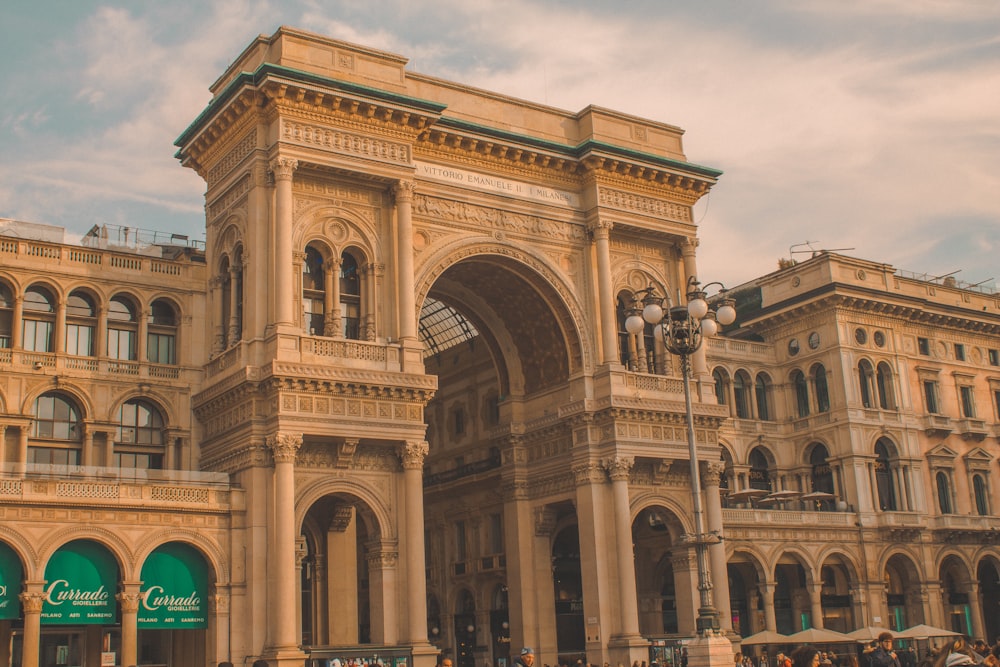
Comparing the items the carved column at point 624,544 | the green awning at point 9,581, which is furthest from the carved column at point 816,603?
the green awning at point 9,581

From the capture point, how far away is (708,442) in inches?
1800

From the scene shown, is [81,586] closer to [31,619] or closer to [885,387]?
[31,619]

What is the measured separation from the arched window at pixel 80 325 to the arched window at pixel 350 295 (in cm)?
828

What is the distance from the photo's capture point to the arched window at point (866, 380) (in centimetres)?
6097

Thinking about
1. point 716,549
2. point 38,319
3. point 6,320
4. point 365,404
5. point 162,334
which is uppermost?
point 38,319

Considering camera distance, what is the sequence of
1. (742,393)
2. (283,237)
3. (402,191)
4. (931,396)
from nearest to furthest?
1. (283,237)
2. (402,191)
3. (742,393)
4. (931,396)

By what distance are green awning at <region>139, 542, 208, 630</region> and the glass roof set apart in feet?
69.8

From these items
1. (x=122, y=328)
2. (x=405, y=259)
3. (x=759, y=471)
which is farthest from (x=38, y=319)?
(x=759, y=471)

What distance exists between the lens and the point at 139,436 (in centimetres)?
4022

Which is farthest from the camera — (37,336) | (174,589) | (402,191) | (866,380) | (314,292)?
(866,380)

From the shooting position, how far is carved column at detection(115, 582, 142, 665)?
34.2m

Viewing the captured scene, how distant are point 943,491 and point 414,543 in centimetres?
3530

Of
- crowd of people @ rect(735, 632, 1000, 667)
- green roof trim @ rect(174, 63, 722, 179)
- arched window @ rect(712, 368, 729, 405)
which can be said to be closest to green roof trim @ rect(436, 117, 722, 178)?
green roof trim @ rect(174, 63, 722, 179)

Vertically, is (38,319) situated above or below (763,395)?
below
